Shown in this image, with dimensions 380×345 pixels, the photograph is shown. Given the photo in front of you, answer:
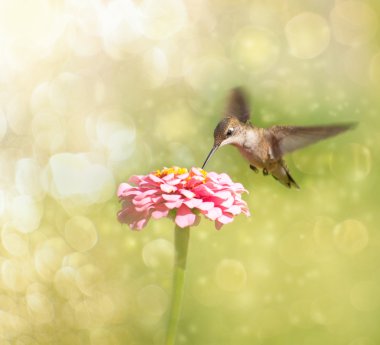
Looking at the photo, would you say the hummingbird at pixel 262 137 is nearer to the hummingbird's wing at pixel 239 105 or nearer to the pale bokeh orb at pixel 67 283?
the hummingbird's wing at pixel 239 105

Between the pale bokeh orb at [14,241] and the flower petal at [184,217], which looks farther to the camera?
the pale bokeh orb at [14,241]

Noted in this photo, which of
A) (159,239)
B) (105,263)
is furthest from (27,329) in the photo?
(159,239)

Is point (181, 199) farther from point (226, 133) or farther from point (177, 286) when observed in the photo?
point (226, 133)

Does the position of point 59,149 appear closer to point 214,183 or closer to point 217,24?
point 217,24

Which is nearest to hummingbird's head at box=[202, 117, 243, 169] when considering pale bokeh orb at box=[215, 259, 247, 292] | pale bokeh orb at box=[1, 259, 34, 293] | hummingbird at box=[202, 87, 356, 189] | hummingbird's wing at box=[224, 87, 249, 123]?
hummingbird at box=[202, 87, 356, 189]

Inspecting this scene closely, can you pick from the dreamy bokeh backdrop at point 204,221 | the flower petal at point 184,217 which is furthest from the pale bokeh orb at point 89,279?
the flower petal at point 184,217

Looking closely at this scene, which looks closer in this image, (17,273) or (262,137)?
(262,137)

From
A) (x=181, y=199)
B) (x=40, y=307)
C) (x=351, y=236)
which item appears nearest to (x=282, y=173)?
(x=181, y=199)

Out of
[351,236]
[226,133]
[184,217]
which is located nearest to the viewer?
[184,217]
